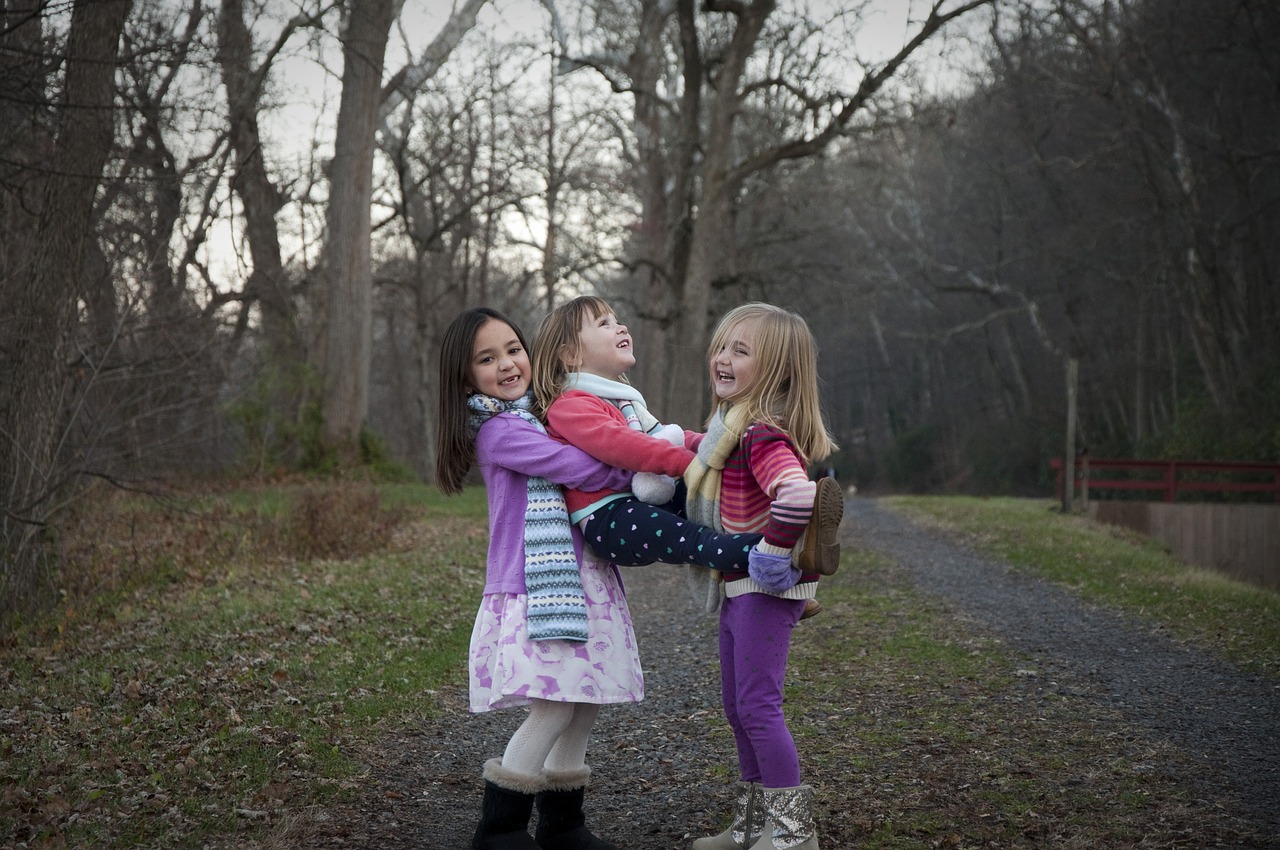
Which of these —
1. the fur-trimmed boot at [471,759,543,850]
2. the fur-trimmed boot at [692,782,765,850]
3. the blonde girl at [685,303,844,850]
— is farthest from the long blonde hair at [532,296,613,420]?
the fur-trimmed boot at [692,782,765,850]

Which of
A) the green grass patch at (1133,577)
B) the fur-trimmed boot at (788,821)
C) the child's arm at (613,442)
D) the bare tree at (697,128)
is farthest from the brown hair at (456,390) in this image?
the bare tree at (697,128)

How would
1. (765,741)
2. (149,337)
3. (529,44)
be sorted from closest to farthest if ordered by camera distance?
(765,741) < (149,337) < (529,44)

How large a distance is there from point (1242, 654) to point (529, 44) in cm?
1648

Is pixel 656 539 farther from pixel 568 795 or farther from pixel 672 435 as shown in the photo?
pixel 568 795

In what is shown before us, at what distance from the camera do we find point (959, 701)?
6180 mm

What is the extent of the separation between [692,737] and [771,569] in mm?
2444

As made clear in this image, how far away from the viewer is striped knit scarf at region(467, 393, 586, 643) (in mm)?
3699

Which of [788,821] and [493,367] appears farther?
[493,367]

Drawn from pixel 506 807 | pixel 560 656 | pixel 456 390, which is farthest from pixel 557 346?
pixel 506 807

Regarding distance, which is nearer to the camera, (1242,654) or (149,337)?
(1242,654)

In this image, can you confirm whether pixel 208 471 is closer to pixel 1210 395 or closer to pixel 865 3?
pixel 865 3

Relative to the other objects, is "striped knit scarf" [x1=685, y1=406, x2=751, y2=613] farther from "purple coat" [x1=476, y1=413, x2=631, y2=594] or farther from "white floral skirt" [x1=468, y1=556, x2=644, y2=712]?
"white floral skirt" [x1=468, y1=556, x2=644, y2=712]

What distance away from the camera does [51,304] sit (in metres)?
8.71

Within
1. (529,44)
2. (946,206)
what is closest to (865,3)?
(529,44)
